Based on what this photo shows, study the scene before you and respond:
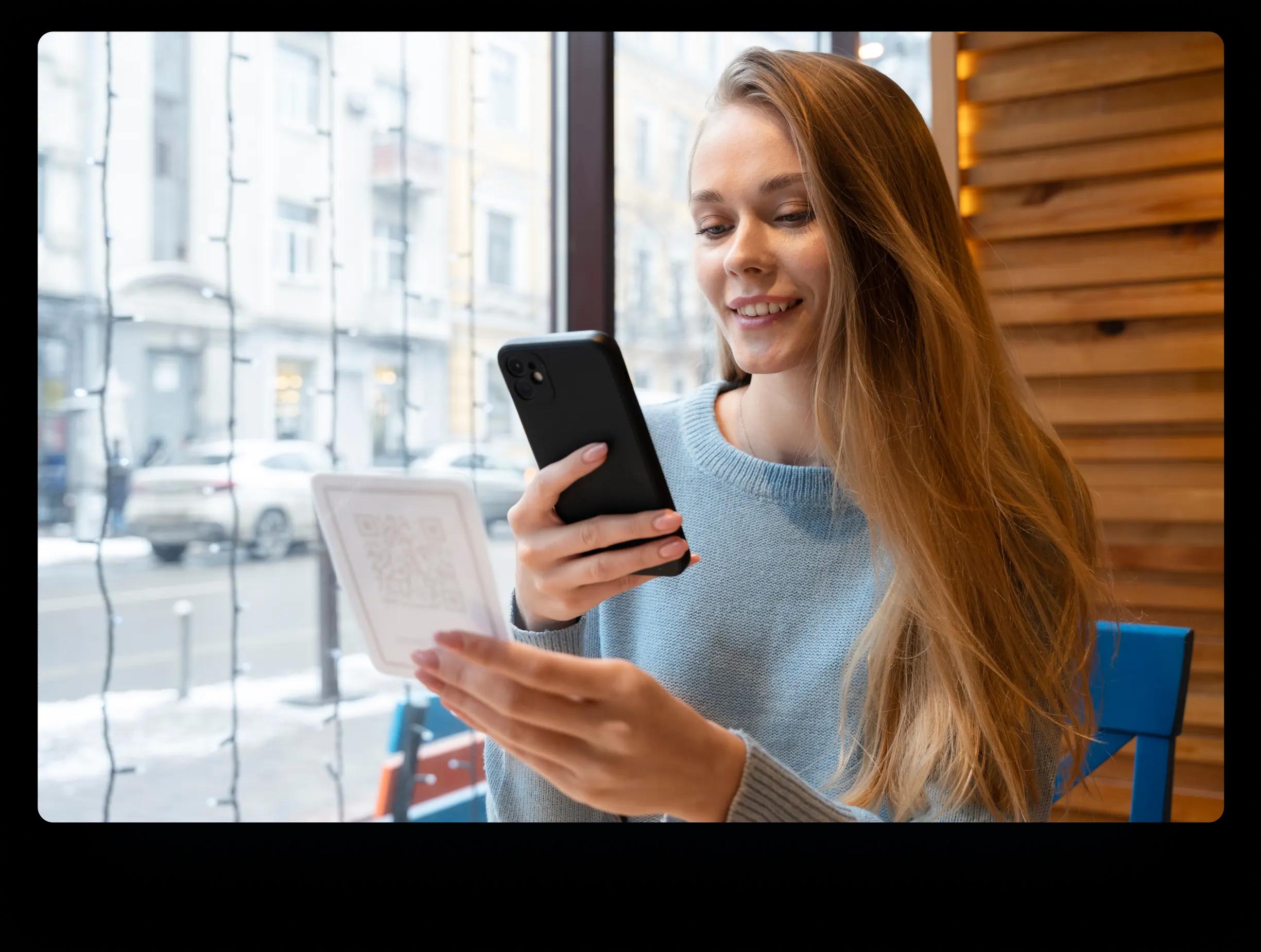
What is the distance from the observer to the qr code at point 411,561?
2.19ft

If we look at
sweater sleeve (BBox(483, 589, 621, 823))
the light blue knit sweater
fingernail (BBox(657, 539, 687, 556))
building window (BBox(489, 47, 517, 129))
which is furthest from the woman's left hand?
building window (BBox(489, 47, 517, 129))

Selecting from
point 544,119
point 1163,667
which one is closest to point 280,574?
point 544,119

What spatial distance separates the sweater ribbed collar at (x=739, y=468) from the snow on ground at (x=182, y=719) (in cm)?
53

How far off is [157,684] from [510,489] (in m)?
0.59

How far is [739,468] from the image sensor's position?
3.78 ft

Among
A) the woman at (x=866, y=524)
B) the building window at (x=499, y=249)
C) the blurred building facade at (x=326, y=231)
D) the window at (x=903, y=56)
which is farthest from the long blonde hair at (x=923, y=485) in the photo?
the window at (x=903, y=56)

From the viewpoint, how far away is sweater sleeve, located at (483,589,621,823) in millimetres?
860

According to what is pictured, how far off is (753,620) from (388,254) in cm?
81

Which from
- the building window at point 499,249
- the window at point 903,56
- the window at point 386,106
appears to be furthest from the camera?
the window at point 903,56

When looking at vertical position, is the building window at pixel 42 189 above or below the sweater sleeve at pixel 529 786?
above

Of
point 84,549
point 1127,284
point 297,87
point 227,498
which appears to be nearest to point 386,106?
point 297,87

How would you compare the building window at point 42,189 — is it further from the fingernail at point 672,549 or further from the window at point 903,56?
the window at point 903,56

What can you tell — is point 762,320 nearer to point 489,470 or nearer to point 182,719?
point 489,470
